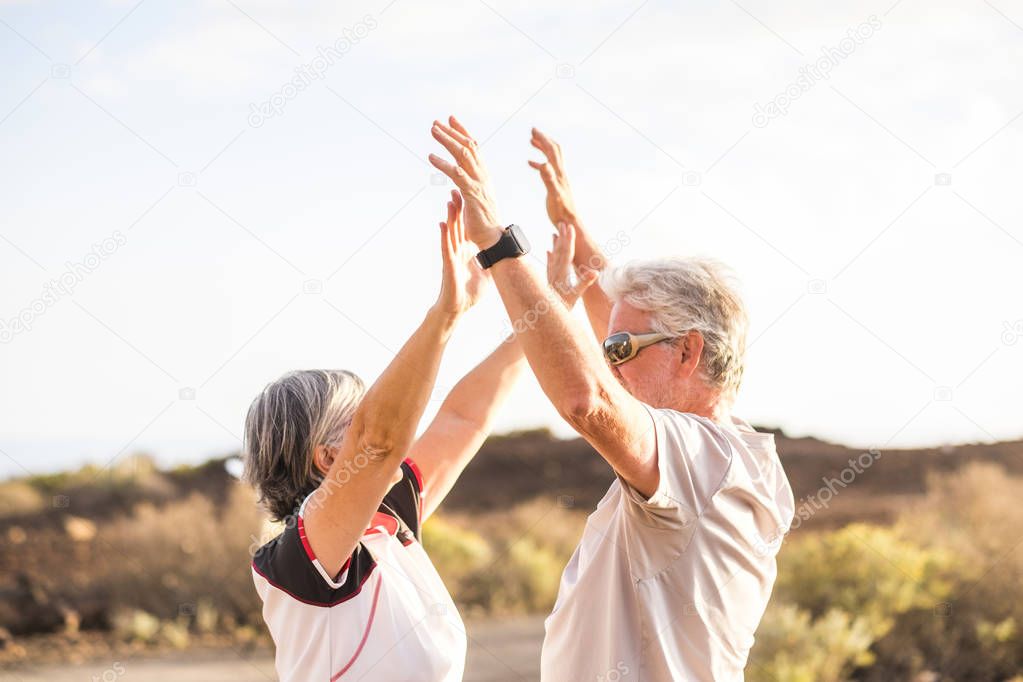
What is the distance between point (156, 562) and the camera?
35.4 feet

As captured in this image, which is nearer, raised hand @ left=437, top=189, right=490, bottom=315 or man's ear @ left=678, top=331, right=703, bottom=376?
raised hand @ left=437, top=189, right=490, bottom=315

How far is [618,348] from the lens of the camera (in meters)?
2.96

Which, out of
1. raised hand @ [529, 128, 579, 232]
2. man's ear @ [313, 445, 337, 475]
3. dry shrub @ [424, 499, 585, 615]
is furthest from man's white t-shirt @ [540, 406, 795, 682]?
dry shrub @ [424, 499, 585, 615]

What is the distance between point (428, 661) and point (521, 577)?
322 inches

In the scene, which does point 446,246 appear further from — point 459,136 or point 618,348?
point 618,348

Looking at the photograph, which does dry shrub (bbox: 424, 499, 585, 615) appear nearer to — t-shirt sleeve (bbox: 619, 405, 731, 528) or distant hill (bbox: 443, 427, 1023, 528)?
distant hill (bbox: 443, 427, 1023, 528)

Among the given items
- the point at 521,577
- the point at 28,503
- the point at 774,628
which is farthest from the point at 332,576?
the point at 28,503

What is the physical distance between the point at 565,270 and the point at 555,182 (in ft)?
0.94

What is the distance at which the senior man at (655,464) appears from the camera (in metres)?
2.48

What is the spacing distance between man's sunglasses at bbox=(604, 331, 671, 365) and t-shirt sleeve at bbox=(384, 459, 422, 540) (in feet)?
2.13

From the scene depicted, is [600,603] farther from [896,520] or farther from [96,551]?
[96,551]

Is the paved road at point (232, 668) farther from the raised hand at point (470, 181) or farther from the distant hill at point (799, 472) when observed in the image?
the raised hand at point (470, 181)

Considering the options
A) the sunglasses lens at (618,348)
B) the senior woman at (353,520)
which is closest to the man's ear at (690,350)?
the sunglasses lens at (618,348)

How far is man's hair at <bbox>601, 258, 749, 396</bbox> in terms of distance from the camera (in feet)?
9.64
